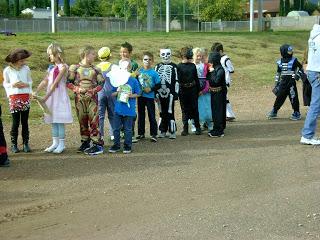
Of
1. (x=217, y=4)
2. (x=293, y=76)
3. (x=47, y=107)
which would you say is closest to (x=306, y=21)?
(x=217, y=4)

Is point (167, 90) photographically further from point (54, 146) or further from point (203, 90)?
point (54, 146)

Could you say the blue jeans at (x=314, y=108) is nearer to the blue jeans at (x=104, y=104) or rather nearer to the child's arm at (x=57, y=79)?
the blue jeans at (x=104, y=104)

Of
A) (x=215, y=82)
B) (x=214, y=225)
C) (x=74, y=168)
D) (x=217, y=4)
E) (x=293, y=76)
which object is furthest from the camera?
(x=217, y=4)

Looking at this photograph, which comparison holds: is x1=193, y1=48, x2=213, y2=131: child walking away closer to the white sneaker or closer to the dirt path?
the dirt path

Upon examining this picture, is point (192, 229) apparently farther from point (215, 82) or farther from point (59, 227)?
point (215, 82)

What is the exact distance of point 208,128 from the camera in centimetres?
1195

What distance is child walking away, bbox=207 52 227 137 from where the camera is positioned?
11242 mm

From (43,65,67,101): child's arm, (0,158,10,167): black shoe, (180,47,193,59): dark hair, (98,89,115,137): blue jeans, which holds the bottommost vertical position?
(0,158,10,167): black shoe

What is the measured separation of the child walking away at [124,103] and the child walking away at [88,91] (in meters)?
0.35

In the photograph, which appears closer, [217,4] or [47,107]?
[47,107]

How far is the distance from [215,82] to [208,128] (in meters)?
1.09

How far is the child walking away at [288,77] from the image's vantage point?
13.2 meters

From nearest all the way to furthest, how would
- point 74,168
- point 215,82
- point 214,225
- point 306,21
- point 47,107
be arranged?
1. point 214,225
2. point 74,168
3. point 47,107
4. point 215,82
5. point 306,21

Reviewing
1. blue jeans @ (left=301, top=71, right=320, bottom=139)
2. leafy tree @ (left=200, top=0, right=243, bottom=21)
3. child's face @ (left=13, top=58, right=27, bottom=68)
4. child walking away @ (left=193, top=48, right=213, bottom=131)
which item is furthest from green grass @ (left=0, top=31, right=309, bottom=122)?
leafy tree @ (left=200, top=0, right=243, bottom=21)
